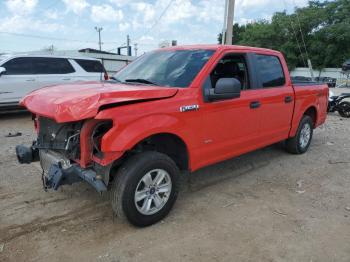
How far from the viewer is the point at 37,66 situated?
10508mm

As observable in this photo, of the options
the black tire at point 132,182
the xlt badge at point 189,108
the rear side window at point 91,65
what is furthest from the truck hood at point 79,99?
the rear side window at point 91,65

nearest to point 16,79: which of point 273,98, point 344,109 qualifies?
point 273,98

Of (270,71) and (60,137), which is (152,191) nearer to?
(60,137)

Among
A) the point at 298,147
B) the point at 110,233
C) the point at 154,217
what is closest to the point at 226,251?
the point at 154,217

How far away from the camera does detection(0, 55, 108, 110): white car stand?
9984 millimetres

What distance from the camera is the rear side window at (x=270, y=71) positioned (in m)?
5.25

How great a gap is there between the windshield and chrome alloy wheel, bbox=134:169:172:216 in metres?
1.09

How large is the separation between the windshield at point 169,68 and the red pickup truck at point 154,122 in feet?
0.04

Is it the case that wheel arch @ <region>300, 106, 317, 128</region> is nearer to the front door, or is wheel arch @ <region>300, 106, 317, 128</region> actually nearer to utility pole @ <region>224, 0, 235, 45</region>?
the front door

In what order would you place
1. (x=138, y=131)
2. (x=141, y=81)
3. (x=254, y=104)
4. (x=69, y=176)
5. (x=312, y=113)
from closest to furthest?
(x=138, y=131)
(x=69, y=176)
(x=141, y=81)
(x=254, y=104)
(x=312, y=113)

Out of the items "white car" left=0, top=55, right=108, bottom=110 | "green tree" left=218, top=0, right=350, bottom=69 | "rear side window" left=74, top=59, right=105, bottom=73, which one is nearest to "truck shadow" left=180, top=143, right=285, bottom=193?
"white car" left=0, top=55, right=108, bottom=110

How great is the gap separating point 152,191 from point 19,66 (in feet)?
26.6

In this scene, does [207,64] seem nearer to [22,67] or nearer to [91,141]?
[91,141]

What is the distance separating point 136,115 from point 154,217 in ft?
3.72
